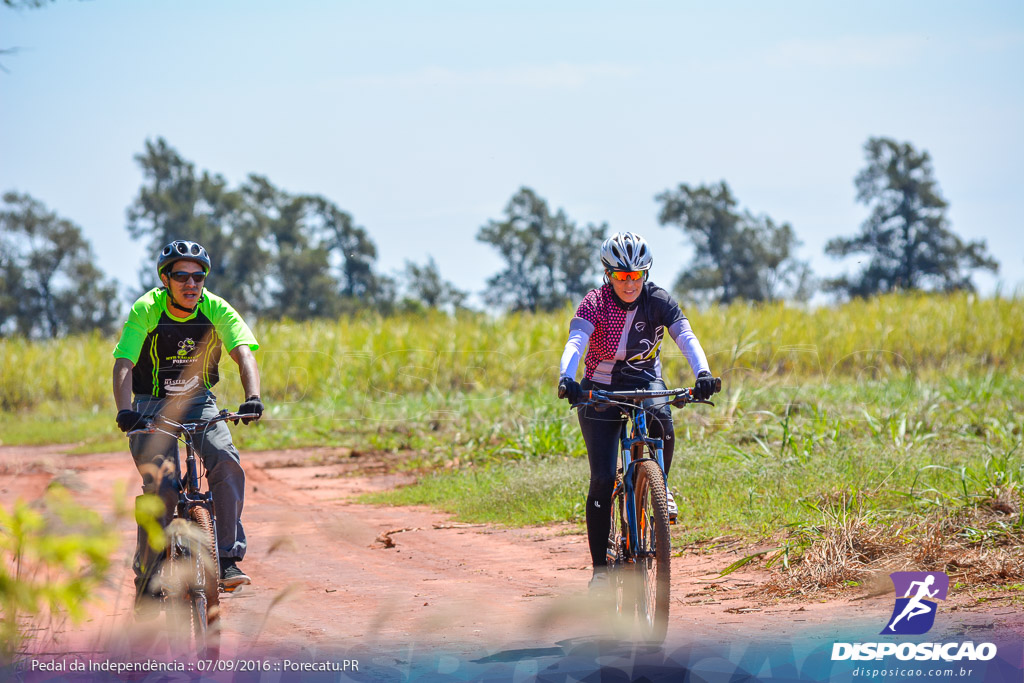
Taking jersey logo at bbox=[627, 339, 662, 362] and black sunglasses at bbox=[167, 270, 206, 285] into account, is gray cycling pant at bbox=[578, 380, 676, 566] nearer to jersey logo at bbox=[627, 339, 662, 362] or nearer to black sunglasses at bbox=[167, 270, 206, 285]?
jersey logo at bbox=[627, 339, 662, 362]

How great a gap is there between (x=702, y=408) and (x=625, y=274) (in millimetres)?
8034

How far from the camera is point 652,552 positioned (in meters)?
5.16

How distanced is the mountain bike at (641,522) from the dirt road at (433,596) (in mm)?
224

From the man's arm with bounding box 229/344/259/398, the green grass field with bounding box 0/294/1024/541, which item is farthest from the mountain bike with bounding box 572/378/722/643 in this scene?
the green grass field with bounding box 0/294/1024/541

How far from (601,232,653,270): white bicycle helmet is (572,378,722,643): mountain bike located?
0.75m

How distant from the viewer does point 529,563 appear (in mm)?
7738

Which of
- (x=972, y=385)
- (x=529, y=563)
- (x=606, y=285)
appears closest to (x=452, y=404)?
(x=972, y=385)

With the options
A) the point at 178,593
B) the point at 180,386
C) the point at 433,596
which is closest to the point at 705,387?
the point at 433,596

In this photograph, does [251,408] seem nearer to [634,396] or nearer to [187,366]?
[187,366]

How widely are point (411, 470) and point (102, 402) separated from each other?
14019 millimetres

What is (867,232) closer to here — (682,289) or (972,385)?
(682,289)

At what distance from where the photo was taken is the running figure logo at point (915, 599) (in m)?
5.27

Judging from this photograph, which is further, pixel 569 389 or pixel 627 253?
pixel 627 253

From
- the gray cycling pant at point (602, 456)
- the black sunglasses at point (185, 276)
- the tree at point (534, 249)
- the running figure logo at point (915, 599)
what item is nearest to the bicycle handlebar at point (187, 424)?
the black sunglasses at point (185, 276)
